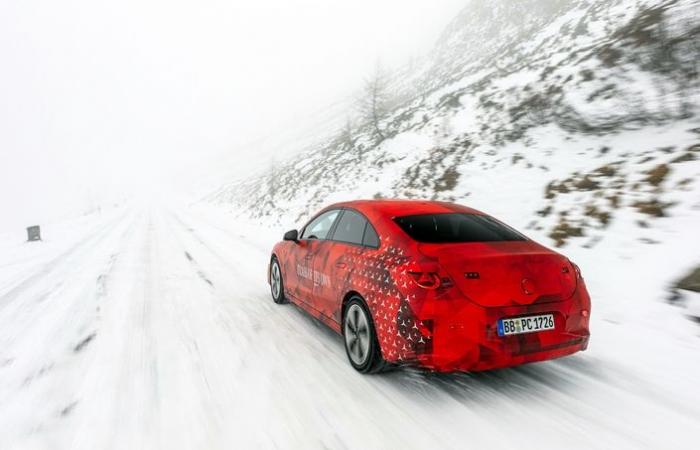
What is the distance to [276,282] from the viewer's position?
6312 millimetres

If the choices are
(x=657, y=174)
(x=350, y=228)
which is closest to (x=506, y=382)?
(x=350, y=228)

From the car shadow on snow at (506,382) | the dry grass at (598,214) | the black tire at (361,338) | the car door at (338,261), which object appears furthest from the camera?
the dry grass at (598,214)

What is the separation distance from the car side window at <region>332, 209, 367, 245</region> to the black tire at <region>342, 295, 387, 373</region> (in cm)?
62

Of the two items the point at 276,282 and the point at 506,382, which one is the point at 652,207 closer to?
the point at 506,382

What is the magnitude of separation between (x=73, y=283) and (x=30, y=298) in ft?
3.26

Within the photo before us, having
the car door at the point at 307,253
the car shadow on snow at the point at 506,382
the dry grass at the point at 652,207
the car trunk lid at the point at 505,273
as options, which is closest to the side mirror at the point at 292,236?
the car door at the point at 307,253

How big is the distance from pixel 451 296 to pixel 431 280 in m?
0.18

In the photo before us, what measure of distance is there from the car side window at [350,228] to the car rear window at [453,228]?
45cm

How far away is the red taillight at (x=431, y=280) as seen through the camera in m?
3.09

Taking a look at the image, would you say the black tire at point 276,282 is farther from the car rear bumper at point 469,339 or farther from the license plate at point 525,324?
the license plate at point 525,324

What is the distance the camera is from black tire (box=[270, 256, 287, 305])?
20.1 ft

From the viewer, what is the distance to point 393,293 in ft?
10.8

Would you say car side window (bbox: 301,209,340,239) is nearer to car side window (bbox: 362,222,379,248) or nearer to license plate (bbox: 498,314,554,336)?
car side window (bbox: 362,222,379,248)

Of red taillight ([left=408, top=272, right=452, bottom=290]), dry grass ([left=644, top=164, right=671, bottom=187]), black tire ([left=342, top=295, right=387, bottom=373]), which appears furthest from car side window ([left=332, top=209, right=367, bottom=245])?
dry grass ([left=644, top=164, right=671, bottom=187])
